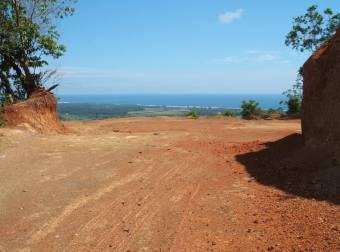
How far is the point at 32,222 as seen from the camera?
725 cm

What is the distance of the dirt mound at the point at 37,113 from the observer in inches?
647

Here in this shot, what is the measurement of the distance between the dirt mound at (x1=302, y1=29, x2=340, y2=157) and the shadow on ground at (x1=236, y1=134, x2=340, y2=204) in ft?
1.06

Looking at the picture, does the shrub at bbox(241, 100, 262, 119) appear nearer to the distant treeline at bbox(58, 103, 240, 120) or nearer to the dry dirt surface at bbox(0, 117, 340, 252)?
the distant treeline at bbox(58, 103, 240, 120)

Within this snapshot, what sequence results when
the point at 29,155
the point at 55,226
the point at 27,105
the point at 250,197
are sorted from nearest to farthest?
the point at 55,226
the point at 250,197
the point at 29,155
the point at 27,105

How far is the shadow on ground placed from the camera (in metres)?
7.89

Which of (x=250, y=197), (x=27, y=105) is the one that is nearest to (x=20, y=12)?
(x=27, y=105)

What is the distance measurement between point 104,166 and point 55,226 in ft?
13.2

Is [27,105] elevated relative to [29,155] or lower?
elevated

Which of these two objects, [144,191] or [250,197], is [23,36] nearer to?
[144,191]

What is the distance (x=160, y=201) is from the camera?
8164mm

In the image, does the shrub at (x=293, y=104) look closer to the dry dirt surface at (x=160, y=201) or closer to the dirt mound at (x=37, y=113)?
the dirt mound at (x=37, y=113)

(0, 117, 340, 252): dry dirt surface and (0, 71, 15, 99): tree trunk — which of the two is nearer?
(0, 117, 340, 252): dry dirt surface

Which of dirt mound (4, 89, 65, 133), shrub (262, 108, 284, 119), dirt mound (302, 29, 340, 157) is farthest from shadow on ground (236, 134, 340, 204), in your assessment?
shrub (262, 108, 284, 119)

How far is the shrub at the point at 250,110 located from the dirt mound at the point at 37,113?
14.5m
